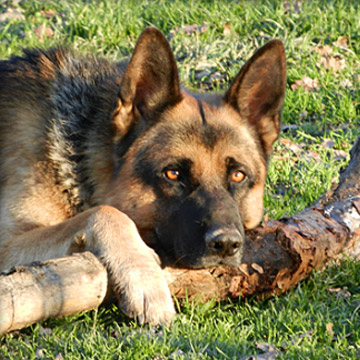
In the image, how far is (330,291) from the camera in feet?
13.1

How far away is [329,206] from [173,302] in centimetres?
130

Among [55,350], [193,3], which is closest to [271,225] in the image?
[55,350]

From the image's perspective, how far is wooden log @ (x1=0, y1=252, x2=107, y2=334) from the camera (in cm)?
297

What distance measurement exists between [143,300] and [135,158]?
3.48ft

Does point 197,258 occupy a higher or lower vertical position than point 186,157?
lower

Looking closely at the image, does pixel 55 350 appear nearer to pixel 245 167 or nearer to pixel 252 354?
pixel 252 354

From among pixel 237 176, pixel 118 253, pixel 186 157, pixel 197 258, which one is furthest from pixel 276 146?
pixel 118 253

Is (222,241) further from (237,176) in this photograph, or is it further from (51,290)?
(51,290)

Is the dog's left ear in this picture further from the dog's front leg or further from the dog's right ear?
the dog's front leg

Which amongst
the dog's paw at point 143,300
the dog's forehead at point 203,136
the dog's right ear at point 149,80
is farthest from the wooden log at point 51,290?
the dog's right ear at point 149,80

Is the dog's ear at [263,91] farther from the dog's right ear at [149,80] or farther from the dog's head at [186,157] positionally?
the dog's right ear at [149,80]

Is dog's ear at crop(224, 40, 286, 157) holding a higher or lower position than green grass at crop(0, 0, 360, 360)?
higher

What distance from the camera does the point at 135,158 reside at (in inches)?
158

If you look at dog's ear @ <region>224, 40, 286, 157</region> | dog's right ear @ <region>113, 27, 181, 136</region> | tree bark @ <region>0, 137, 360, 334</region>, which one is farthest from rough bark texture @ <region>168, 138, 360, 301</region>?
dog's right ear @ <region>113, 27, 181, 136</region>
